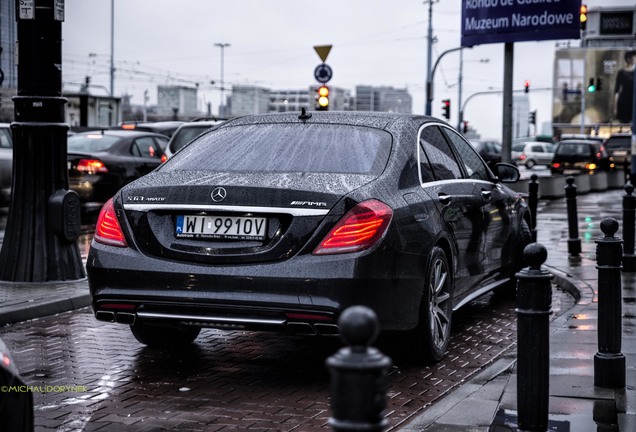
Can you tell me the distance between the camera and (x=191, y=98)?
500 ft

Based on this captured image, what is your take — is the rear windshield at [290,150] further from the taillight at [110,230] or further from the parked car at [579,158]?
the parked car at [579,158]

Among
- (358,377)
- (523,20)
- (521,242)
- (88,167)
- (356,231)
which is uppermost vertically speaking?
(523,20)

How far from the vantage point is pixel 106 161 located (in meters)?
16.6

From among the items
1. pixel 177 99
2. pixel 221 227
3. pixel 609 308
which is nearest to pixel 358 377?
pixel 221 227

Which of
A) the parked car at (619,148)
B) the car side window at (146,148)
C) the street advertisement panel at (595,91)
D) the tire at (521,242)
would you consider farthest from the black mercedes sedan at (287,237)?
the street advertisement panel at (595,91)

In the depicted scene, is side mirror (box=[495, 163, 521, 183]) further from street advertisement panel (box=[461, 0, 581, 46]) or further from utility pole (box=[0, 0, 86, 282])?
street advertisement panel (box=[461, 0, 581, 46])

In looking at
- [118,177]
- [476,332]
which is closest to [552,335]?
[476,332]

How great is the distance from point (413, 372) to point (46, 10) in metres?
4.81

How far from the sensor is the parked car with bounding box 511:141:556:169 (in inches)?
2525

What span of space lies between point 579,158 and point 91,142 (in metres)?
25.0

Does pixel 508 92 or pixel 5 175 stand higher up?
pixel 508 92

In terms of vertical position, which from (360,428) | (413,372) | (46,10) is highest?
(46,10)

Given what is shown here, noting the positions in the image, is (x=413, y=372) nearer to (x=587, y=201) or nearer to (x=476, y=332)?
(x=476, y=332)

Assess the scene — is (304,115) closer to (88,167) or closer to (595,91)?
(88,167)
